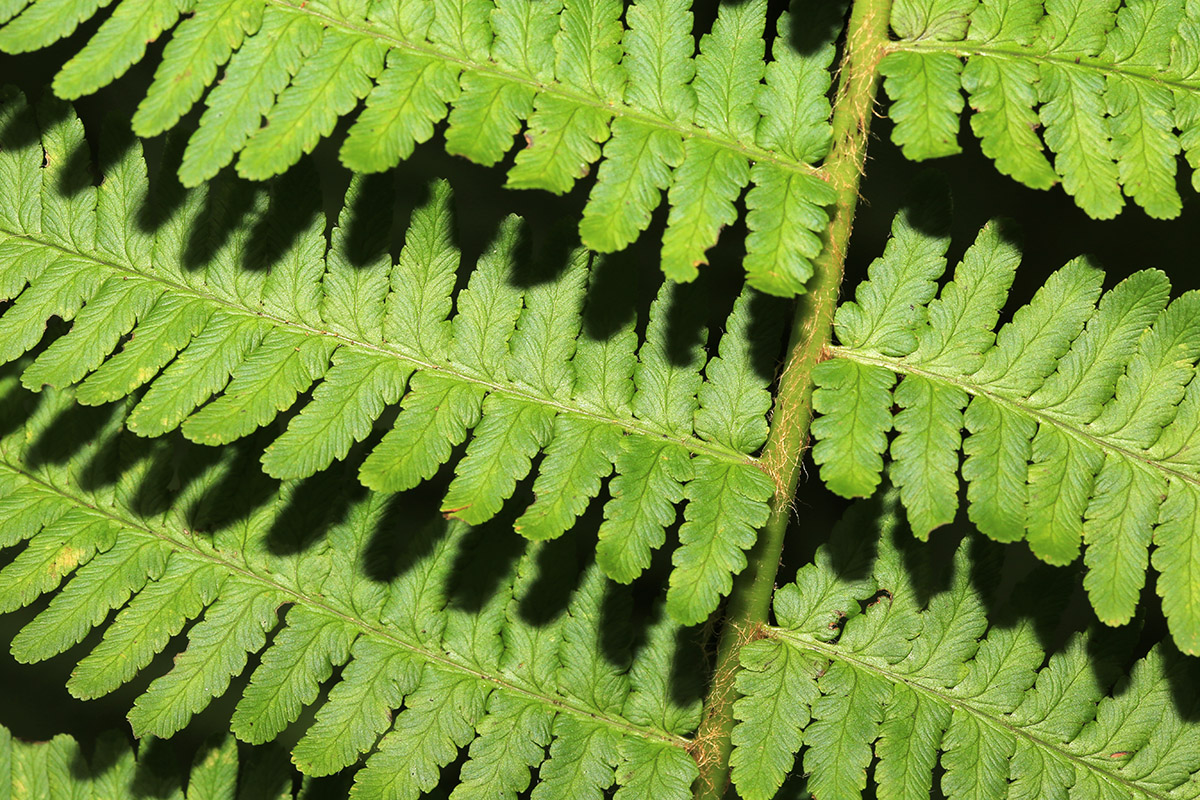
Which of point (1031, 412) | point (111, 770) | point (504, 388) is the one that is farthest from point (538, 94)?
point (111, 770)

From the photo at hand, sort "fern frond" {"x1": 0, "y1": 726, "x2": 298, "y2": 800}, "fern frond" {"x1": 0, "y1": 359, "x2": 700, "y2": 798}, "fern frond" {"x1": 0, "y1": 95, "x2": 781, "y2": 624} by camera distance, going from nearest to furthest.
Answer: "fern frond" {"x1": 0, "y1": 95, "x2": 781, "y2": 624} < "fern frond" {"x1": 0, "y1": 359, "x2": 700, "y2": 798} < "fern frond" {"x1": 0, "y1": 726, "x2": 298, "y2": 800}

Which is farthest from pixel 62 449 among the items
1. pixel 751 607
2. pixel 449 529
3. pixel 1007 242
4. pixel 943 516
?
pixel 1007 242

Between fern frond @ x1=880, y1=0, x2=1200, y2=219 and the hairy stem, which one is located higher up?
fern frond @ x1=880, y1=0, x2=1200, y2=219

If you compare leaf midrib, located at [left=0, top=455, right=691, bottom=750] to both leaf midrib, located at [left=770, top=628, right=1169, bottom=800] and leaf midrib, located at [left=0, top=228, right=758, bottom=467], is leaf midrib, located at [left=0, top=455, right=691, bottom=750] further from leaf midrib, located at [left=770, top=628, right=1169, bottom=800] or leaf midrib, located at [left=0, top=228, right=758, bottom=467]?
leaf midrib, located at [left=0, top=228, right=758, bottom=467]

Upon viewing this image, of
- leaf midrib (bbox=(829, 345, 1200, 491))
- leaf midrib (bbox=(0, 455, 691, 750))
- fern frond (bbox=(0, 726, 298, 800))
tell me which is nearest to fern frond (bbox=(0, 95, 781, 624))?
leaf midrib (bbox=(829, 345, 1200, 491))

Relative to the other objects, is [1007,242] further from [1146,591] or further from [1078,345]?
[1146,591]

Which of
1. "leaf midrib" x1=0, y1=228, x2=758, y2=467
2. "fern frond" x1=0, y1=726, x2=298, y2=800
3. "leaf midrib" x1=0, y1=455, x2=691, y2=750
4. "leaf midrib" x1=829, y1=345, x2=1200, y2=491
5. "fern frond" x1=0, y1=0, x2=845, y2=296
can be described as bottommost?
"fern frond" x1=0, y1=726, x2=298, y2=800
